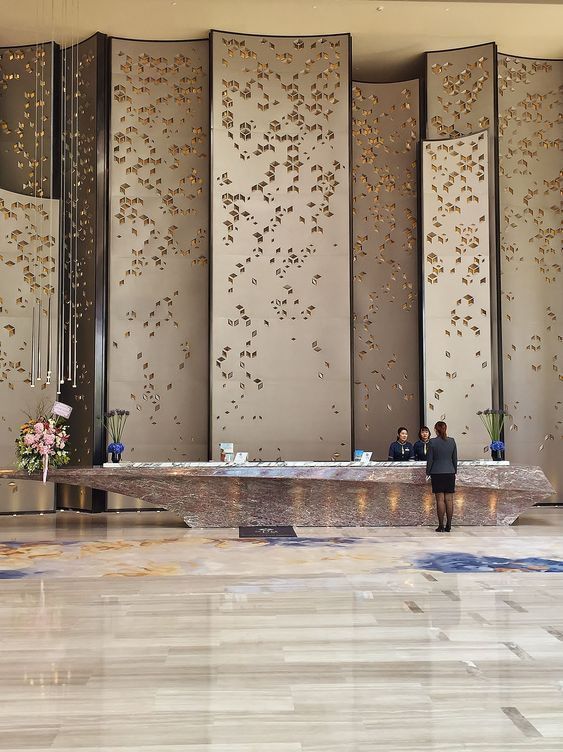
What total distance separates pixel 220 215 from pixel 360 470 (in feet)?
13.8

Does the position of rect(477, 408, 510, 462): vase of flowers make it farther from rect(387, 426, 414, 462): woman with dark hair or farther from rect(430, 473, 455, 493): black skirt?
rect(430, 473, 455, 493): black skirt

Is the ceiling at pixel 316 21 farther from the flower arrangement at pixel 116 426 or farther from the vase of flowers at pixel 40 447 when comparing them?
the vase of flowers at pixel 40 447

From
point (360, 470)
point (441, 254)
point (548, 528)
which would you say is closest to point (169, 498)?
point (360, 470)

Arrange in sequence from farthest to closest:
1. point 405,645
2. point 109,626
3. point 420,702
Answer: point 109,626
point 405,645
point 420,702

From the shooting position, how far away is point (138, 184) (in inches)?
459

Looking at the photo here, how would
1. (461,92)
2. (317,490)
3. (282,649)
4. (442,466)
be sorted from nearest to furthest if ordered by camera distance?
(282,649)
(442,466)
(317,490)
(461,92)

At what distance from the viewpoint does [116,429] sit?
34.7 feet

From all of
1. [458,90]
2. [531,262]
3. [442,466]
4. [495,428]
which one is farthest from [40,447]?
Answer: [458,90]

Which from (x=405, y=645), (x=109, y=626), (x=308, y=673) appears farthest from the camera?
(x=109, y=626)

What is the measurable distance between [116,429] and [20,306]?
7.38ft

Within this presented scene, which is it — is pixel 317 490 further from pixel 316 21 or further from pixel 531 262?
pixel 316 21

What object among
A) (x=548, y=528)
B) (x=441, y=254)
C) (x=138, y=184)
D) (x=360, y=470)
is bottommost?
(x=548, y=528)

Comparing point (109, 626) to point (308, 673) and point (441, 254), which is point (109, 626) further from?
point (441, 254)

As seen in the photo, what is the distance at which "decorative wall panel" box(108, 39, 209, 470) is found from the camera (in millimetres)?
11555
